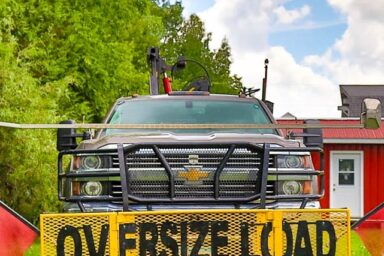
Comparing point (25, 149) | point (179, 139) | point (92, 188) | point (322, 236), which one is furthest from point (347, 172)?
point (322, 236)

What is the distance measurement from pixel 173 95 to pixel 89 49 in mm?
14047

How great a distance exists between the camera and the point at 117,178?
629 cm

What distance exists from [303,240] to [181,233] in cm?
72

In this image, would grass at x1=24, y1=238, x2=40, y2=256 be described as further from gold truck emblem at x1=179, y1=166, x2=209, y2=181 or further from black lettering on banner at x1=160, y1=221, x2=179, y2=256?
gold truck emblem at x1=179, y1=166, x2=209, y2=181

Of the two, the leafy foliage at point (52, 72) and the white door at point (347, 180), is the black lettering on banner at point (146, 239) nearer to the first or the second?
the leafy foliage at point (52, 72)

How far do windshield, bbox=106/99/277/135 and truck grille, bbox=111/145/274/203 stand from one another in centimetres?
176

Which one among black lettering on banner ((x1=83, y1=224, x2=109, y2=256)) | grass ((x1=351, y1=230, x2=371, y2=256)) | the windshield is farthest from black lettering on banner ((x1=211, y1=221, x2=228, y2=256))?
the windshield

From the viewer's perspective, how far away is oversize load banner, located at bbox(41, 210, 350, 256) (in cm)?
489

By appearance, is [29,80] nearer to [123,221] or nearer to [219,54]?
[123,221]

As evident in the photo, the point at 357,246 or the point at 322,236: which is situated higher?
the point at 322,236

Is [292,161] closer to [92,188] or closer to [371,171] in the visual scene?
[92,188]

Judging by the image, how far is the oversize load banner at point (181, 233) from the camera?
489 cm

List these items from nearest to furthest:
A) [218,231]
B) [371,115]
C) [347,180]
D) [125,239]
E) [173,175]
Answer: [125,239] → [218,231] → [371,115] → [173,175] → [347,180]

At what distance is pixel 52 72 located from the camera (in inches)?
812
